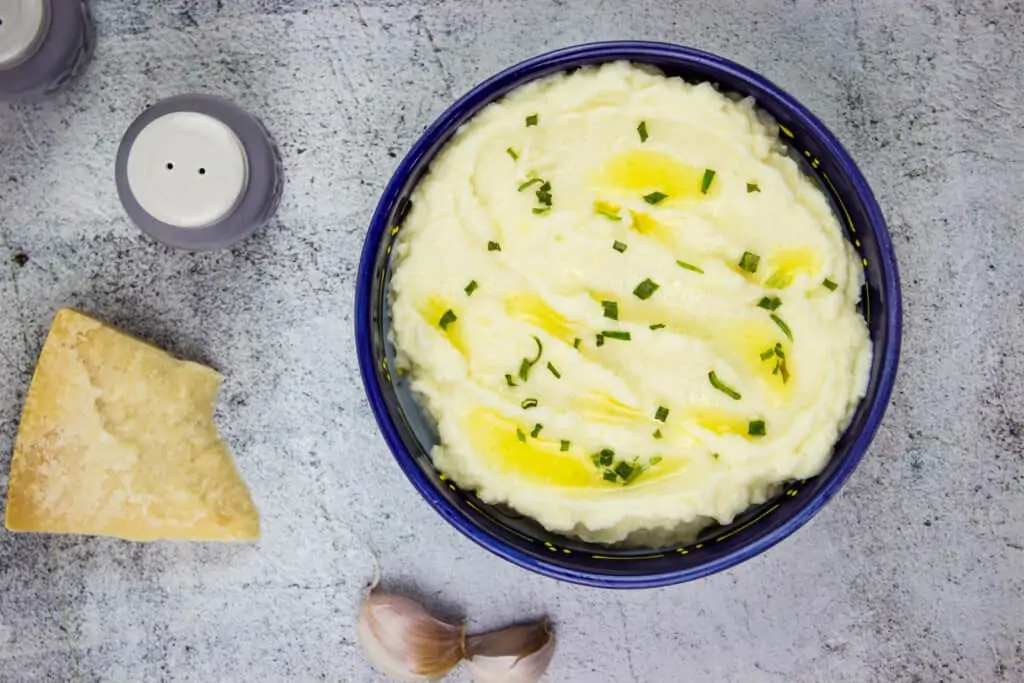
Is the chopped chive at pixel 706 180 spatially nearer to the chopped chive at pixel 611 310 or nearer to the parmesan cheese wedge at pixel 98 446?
the chopped chive at pixel 611 310

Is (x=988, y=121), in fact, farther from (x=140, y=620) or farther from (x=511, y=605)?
(x=140, y=620)

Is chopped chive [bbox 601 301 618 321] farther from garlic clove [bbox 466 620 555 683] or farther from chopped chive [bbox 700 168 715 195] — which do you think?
garlic clove [bbox 466 620 555 683]

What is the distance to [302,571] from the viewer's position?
198cm

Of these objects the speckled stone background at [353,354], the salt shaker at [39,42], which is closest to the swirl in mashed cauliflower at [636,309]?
the speckled stone background at [353,354]

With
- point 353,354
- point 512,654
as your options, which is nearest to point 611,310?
point 353,354

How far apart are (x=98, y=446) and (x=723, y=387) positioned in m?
1.08

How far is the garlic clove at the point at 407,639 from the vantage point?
1902mm

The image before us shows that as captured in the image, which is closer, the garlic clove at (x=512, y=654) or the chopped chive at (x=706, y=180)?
the chopped chive at (x=706, y=180)

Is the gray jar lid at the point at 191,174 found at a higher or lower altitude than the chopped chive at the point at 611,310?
lower

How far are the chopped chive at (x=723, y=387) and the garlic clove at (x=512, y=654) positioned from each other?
645 millimetres

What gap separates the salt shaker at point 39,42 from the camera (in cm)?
190

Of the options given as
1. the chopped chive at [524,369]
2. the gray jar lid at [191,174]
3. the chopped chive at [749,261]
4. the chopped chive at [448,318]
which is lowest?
the gray jar lid at [191,174]

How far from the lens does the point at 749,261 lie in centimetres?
152

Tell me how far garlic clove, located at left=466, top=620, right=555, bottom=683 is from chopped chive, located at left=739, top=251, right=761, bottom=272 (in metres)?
0.77
